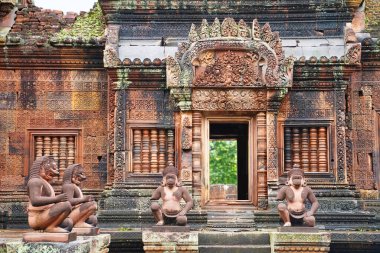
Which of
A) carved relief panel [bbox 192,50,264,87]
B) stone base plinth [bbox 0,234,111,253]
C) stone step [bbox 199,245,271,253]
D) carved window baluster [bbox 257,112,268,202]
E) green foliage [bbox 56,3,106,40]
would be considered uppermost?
green foliage [bbox 56,3,106,40]

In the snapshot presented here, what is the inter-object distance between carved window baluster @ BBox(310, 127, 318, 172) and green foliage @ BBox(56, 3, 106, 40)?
16.1ft

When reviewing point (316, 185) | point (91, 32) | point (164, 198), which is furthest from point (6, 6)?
point (316, 185)

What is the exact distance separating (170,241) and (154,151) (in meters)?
3.06

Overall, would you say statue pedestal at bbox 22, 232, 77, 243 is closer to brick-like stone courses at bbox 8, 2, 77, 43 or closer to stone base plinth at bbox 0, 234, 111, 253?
stone base plinth at bbox 0, 234, 111, 253

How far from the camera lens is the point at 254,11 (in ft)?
52.2


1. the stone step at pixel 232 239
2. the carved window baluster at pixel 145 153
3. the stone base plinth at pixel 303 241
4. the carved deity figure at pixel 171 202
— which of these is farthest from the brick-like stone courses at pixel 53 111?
the stone base plinth at pixel 303 241

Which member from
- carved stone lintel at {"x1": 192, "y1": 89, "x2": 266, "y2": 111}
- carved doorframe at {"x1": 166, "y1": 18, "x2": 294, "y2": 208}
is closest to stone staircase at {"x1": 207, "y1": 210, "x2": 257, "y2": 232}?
carved doorframe at {"x1": 166, "y1": 18, "x2": 294, "y2": 208}

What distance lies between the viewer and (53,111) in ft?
52.6

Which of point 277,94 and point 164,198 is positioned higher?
point 277,94

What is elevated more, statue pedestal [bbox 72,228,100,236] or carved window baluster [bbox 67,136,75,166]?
carved window baluster [bbox 67,136,75,166]

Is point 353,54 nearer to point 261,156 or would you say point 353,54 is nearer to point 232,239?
point 261,156

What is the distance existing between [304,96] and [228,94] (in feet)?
5.23

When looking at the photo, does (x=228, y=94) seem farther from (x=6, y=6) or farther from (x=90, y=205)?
(x=6, y=6)

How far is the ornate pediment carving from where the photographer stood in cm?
1490
